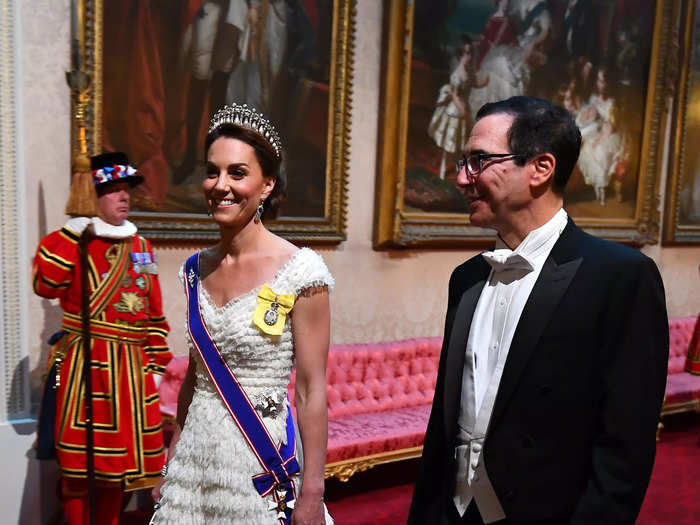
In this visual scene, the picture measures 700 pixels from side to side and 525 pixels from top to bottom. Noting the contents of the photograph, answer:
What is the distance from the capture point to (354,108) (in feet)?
16.5

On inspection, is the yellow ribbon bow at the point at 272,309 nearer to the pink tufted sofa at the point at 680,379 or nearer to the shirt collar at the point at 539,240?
the shirt collar at the point at 539,240

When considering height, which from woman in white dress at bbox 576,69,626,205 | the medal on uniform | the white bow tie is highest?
woman in white dress at bbox 576,69,626,205

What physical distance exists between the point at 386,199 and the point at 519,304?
3.67 metres

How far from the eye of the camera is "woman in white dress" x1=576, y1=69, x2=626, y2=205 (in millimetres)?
6406

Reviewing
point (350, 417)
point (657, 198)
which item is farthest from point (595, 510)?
point (657, 198)

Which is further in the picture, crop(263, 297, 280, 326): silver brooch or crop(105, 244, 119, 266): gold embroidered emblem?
crop(105, 244, 119, 266): gold embroidered emblem

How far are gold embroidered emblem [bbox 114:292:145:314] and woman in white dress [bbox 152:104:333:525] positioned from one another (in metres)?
1.49

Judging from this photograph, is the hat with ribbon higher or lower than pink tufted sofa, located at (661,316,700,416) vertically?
higher

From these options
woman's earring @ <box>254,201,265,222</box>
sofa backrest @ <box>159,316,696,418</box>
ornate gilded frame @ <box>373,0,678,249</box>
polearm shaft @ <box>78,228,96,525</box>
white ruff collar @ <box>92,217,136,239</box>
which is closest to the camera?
woman's earring @ <box>254,201,265,222</box>

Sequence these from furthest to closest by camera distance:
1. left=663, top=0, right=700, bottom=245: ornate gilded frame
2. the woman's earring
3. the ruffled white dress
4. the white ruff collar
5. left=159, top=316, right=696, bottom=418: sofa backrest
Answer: left=663, top=0, right=700, bottom=245: ornate gilded frame, left=159, top=316, right=696, bottom=418: sofa backrest, the white ruff collar, the woman's earring, the ruffled white dress

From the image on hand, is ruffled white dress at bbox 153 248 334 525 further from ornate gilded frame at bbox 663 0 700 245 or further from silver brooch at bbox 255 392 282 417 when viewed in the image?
ornate gilded frame at bbox 663 0 700 245

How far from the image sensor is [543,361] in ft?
4.87

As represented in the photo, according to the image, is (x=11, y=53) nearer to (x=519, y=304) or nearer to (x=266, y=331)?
(x=266, y=331)

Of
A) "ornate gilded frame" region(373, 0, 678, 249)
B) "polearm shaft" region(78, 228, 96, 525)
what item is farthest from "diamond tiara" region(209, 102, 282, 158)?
"ornate gilded frame" region(373, 0, 678, 249)
